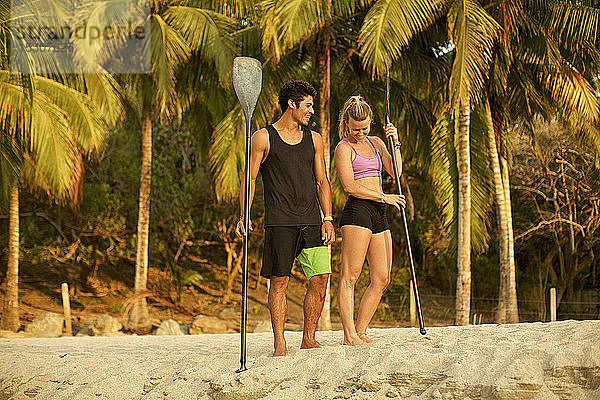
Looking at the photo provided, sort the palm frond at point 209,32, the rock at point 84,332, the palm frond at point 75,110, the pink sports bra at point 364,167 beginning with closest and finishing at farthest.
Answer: the pink sports bra at point 364,167
the palm frond at point 75,110
the palm frond at point 209,32
the rock at point 84,332

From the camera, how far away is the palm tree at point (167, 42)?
1181 centimetres

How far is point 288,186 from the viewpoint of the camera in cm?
482

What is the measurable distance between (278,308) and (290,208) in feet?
2.20

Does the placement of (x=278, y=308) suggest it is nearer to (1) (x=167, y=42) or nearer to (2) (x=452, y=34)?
(2) (x=452, y=34)

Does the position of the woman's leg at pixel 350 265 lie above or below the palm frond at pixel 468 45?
below

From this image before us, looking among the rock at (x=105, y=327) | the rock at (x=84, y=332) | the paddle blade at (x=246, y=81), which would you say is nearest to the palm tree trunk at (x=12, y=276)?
the rock at (x=84, y=332)

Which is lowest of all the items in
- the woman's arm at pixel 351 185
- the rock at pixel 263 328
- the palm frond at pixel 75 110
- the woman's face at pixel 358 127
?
the rock at pixel 263 328

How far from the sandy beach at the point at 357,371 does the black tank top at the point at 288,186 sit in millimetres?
Answer: 890

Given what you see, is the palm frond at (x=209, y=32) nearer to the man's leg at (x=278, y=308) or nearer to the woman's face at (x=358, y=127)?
the woman's face at (x=358, y=127)

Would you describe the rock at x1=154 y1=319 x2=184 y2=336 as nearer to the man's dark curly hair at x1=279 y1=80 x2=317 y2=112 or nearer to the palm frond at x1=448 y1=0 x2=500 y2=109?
the palm frond at x1=448 y1=0 x2=500 y2=109

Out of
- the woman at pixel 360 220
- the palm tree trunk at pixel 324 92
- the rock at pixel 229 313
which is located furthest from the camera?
the rock at pixel 229 313

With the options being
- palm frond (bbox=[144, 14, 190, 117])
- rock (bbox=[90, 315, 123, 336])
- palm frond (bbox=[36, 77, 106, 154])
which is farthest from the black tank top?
rock (bbox=[90, 315, 123, 336])

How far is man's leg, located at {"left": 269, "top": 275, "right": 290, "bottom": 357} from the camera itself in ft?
15.6

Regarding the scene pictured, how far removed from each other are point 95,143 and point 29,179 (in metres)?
2.10
